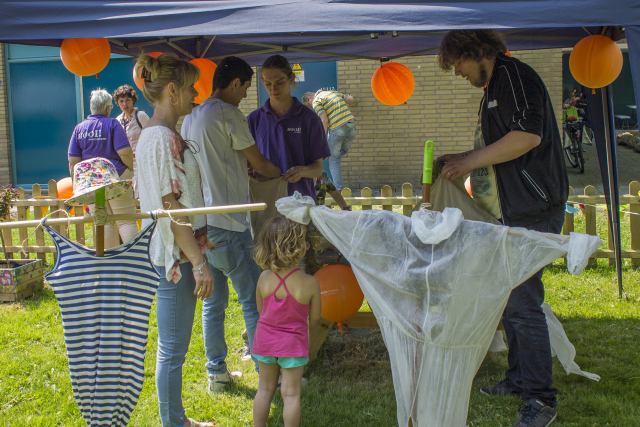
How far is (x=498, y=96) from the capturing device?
2471 millimetres

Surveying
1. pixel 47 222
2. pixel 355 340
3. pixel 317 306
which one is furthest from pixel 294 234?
pixel 355 340

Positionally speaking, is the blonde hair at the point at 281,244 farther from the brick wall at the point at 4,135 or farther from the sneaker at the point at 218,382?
the brick wall at the point at 4,135

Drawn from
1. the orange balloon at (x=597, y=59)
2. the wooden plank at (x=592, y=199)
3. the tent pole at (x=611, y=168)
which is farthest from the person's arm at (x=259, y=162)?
the wooden plank at (x=592, y=199)

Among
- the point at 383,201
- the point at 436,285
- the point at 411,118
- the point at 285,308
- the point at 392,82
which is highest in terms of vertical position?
the point at 411,118

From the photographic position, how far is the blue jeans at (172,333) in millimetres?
2193

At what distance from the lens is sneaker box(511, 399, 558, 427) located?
2.43 meters

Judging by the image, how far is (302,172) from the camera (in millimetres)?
3086

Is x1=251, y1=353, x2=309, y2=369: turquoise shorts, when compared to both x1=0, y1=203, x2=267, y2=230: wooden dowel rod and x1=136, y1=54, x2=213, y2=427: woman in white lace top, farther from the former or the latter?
x1=0, y1=203, x2=267, y2=230: wooden dowel rod

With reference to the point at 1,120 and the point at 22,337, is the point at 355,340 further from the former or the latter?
the point at 1,120

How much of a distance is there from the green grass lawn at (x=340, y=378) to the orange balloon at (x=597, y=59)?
1829mm

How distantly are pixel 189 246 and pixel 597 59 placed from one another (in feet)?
9.07

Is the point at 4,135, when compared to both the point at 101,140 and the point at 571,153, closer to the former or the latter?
the point at 101,140

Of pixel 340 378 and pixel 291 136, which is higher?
pixel 291 136

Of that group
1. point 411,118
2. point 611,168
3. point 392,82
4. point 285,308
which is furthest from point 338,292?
point 411,118
